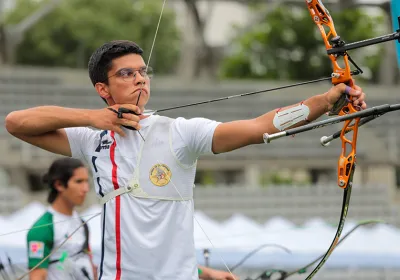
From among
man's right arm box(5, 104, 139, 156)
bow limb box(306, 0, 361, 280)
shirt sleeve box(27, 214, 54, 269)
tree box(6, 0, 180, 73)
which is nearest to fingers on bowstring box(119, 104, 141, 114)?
man's right arm box(5, 104, 139, 156)

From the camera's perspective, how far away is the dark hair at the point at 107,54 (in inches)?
111

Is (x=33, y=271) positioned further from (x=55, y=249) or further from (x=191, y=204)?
(x=191, y=204)

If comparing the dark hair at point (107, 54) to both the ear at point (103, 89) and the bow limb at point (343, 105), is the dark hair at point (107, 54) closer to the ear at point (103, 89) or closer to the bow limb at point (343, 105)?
the ear at point (103, 89)

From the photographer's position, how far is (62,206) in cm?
423

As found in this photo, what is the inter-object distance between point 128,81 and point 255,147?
12.6 m

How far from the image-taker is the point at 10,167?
14.1m

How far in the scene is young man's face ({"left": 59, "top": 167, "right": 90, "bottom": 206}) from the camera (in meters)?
4.25

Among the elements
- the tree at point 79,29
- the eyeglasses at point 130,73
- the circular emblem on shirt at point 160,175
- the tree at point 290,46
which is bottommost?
the circular emblem on shirt at point 160,175

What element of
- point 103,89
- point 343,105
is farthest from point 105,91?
point 343,105

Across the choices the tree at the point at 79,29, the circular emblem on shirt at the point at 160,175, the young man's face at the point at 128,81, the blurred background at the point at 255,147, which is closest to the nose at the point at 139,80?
the young man's face at the point at 128,81

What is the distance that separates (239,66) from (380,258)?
18.9 m

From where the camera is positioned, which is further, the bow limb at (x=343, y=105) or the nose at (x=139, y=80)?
the nose at (x=139, y=80)

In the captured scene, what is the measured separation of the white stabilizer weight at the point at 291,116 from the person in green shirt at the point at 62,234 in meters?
1.51

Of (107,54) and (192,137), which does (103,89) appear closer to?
(107,54)
